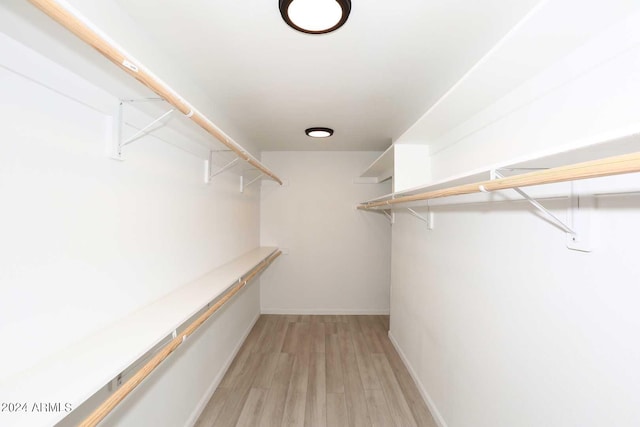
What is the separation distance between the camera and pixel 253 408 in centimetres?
201

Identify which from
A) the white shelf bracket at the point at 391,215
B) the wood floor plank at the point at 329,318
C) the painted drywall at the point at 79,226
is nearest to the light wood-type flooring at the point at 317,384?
the wood floor plank at the point at 329,318

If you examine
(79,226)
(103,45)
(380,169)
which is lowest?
(79,226)

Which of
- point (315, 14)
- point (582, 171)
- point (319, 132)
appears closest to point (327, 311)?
point (319, 132)

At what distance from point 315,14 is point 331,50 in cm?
32

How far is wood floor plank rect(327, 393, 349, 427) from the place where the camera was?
6.21 feet

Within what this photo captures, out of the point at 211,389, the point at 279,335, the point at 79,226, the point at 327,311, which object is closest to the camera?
the point at 79,226

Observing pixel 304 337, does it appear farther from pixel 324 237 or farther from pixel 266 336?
pixel 324 237

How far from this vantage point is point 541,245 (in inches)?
41.9

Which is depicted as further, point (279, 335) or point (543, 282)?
point (279, 335)

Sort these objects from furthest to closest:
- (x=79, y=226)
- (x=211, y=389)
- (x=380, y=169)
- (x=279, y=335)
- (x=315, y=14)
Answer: (x=380, y=169)
(x=279, y=335)
(x=211, y=389)
(x=315, y=14)
(x=79, y=226)

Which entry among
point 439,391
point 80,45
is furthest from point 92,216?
point 439,391

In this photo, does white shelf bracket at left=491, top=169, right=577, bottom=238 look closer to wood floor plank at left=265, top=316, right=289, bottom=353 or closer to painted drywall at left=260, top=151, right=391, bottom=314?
wood floor plank at left=265, top=316, right=289, bottom=353

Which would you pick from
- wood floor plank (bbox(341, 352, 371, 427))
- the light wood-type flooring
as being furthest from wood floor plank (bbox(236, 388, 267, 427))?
wood floor plank (bbox(341, 352, 371, 427))

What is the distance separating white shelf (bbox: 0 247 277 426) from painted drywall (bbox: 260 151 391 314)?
101 inches
